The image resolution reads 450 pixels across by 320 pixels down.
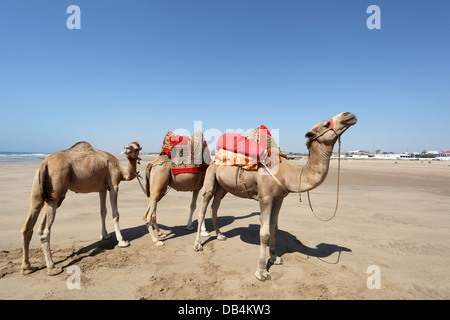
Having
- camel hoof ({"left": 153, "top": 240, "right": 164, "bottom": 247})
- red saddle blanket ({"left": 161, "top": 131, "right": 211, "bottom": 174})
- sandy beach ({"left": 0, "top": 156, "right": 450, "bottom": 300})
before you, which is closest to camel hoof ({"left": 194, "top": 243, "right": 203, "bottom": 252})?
sandy beach ({"left": 0, "top": 156, "right": 450, "bottom": 300})

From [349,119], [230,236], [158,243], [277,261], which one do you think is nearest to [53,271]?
[158,243]

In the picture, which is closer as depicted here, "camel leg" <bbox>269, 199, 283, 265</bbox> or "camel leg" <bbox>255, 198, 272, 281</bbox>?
"camel leg" <bbox>255, 198, 272, 281</bbox>

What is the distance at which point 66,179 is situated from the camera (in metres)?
4.03

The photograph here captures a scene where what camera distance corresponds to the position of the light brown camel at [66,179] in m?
3.79

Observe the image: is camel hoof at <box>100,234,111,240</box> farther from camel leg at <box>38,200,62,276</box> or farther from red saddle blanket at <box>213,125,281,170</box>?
red saddle blanket at <box>213,125,281,170</box>

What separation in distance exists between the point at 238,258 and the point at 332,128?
10.7ft

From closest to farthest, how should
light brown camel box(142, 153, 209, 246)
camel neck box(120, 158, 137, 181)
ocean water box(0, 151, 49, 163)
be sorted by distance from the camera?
camel neck box(120, 158, 137, 181)
light brown camel box(142, 153, 209, 246)
ocean water box(0, 151, 49, 163)

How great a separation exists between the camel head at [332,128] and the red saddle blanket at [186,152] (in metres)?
3.00

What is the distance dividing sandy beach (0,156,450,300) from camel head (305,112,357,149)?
8.04ft

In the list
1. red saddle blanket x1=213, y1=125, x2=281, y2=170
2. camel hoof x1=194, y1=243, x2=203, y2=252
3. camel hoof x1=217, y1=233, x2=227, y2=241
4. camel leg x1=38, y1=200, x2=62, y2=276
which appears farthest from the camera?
camel hoof x1=217, y1=233, x2=227, y2=241

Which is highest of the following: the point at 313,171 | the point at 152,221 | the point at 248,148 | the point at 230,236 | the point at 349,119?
the point at 349,119

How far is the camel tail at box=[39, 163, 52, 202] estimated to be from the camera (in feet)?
12.3

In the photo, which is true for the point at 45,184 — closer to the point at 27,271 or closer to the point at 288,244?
the point at 27,271

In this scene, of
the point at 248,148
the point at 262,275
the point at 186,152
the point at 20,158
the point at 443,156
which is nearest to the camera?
the point at 262,275
